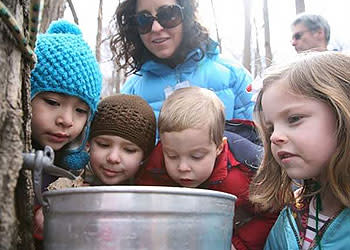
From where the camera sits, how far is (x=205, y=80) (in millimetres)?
2271

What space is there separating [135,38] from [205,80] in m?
0.47

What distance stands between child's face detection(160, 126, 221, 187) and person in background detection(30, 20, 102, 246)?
1.06 feet

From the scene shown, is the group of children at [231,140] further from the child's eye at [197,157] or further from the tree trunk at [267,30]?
the tree trunk at [267,30]

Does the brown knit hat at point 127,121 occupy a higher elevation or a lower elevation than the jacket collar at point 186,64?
lower

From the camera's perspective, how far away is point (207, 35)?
7.84 feet

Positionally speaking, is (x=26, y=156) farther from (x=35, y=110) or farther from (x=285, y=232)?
(x=285, y=232)

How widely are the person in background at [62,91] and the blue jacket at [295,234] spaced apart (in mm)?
768

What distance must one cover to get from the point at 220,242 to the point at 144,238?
0.20 meters

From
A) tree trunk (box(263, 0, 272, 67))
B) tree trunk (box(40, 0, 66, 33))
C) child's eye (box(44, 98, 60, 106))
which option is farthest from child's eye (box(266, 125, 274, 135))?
tree trunk (box(263, 0, 272, 67))

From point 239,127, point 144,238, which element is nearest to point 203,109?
point 239,127

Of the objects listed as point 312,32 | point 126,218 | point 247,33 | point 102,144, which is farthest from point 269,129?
point 247,33

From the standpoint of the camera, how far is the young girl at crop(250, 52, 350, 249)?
4.11 feet

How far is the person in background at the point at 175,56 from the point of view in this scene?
224 cm

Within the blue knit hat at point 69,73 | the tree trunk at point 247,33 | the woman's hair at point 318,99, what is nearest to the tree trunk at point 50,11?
the blue knit hat at point 69,73
